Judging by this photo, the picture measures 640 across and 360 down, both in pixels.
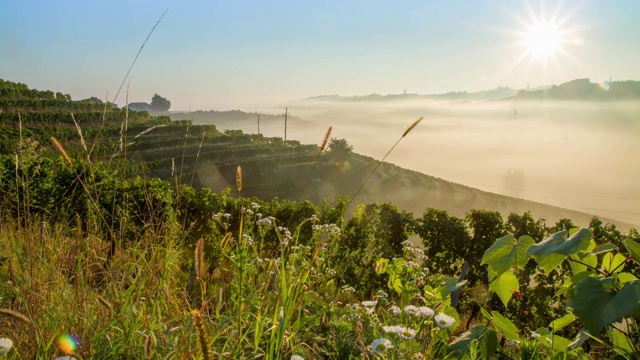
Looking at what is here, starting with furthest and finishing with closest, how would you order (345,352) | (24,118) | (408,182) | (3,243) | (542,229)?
1. (408,182)
2. (24,118)
3. (542,229)
4. (3,243)
5. (345,352)

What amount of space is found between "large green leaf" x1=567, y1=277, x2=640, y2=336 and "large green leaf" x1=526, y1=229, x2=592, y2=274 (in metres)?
0.12

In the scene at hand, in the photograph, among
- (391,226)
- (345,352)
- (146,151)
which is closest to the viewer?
(345,352)

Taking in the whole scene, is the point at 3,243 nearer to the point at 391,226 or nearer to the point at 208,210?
the point at 208,210

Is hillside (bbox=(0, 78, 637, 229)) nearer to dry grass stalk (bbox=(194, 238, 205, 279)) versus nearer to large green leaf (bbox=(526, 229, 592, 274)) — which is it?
dry grass stalk (bbox=(194, 238, 205, 279))

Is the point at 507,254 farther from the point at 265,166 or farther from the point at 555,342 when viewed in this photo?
the point at 265,166

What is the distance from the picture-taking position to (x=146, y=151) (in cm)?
5009

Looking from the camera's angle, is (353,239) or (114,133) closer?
(353,239)

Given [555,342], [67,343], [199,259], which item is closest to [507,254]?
[555,342]

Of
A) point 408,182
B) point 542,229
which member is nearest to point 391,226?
point 542,229

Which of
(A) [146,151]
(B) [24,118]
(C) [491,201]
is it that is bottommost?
(C) [491,201]

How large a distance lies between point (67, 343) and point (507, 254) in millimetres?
1880

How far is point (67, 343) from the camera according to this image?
2.08 metres

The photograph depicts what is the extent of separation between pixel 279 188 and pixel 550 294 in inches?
1579

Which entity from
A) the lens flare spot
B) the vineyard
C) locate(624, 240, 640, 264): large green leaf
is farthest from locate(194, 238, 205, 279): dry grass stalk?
locate(624, 240, 640, 264): large green leaf
